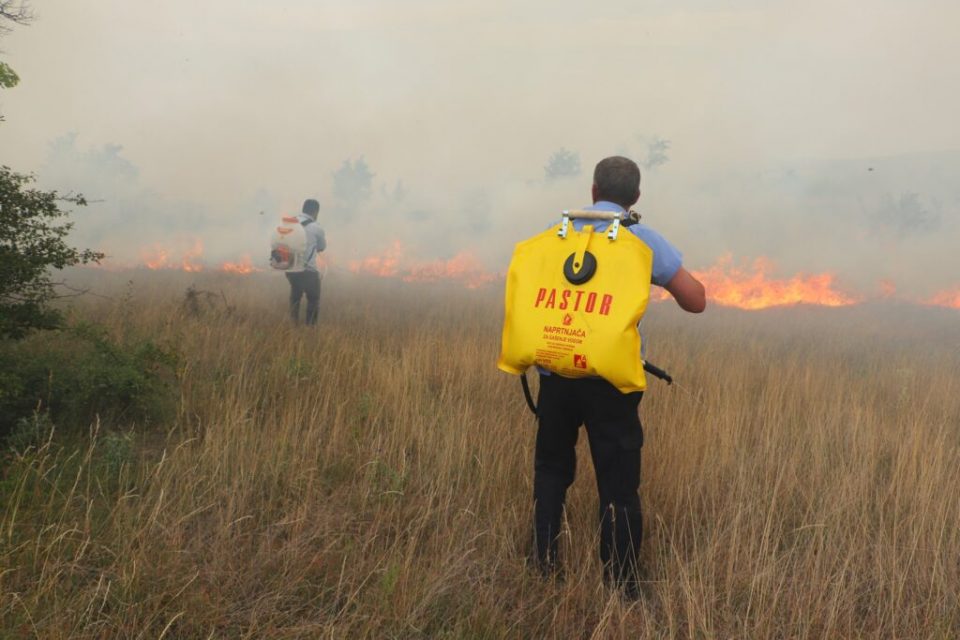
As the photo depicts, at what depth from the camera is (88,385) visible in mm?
4414

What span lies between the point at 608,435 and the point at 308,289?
7.70m

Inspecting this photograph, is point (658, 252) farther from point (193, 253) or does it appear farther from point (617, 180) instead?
point (193, 253)

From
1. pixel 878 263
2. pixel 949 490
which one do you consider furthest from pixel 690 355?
pixel 878 263

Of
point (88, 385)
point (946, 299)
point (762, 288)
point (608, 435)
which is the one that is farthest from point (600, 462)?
point (946, 299)

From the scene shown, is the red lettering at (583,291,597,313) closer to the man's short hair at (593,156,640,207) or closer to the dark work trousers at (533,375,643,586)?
the dark work trousers at (533,375,643,586)

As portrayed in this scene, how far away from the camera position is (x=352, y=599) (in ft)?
8.14

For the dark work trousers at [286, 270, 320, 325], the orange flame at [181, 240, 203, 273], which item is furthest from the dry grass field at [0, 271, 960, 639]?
the orange flame at [181, 240, 203, 273]

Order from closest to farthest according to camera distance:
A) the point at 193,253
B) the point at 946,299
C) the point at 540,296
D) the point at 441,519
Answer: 1. the point at 540,296
2. the point at 441,519
3. the point at 946,299
4. the point at 193,253

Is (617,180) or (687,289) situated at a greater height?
(617,180)

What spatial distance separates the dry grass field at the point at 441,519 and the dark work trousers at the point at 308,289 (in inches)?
134

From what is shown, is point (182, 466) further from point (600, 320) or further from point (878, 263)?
point (878, 263)

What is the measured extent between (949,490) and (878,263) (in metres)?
21.7

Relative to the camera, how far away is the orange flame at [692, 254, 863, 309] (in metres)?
16.5

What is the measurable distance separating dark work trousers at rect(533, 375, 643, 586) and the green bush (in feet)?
10.8
